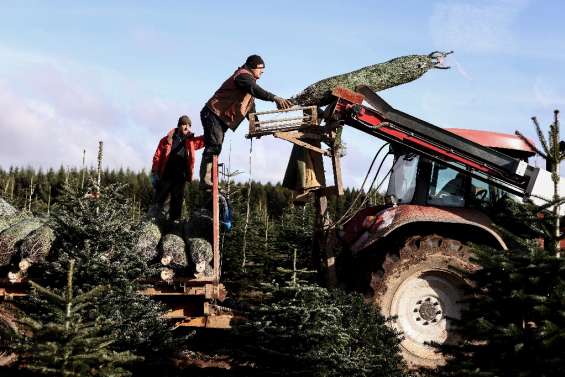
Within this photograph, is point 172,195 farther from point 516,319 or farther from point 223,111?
point 516,319

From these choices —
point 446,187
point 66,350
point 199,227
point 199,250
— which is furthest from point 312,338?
point 446,187

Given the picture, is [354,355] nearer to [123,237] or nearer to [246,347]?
[246,347]

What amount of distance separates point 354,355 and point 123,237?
2921 mm

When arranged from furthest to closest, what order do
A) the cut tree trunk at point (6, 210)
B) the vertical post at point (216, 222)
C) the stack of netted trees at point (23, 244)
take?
the cut tree trunk at point (6, 210) < the vertical post at point (216, 222) < the stack of netted trees at point (23, 244)

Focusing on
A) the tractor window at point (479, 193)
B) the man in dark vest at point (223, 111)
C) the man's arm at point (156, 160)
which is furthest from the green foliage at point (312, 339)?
the man's arm at point (156, 160)

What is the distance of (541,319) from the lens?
5.96 m

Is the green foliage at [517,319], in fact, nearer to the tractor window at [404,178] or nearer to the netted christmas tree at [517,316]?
the netted christmas tree at [517,316]

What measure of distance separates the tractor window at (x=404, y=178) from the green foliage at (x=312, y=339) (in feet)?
8.38

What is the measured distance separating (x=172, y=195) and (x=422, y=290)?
3550mm

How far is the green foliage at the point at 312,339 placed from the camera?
7.36 meters

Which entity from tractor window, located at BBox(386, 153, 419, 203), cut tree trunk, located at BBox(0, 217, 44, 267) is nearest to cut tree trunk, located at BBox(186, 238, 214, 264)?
cut tree trunk, located at BBox(0, 217, 44, 267)

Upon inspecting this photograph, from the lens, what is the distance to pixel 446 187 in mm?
9797

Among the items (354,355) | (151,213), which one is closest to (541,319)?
(354,355)

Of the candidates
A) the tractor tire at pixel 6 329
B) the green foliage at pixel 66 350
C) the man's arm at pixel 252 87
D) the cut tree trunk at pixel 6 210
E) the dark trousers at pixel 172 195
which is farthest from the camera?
the cut tree trunk at pixel 6 210
